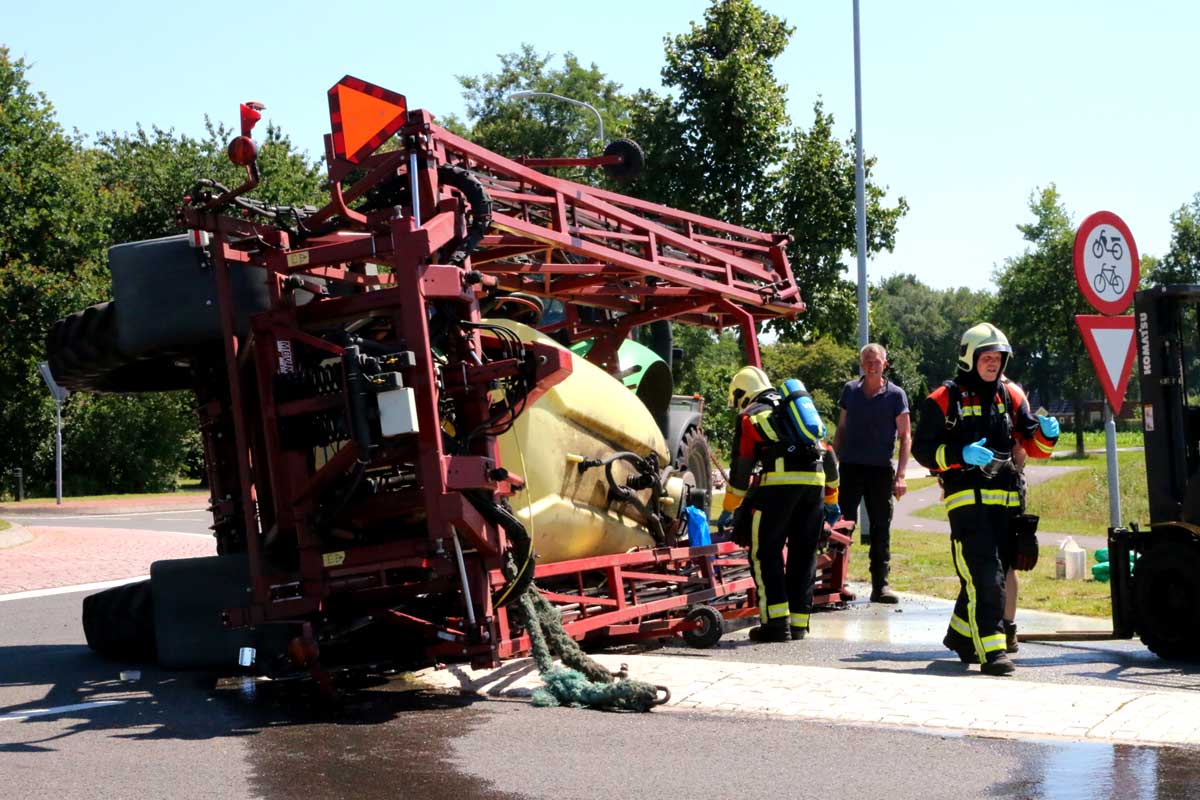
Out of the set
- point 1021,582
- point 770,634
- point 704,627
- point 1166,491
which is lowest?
point 1021,582

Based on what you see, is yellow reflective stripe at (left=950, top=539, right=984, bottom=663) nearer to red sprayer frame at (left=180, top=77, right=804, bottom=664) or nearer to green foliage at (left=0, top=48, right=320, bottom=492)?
red sprayer frame at (left=180, top=77, right=804, bottom=664)

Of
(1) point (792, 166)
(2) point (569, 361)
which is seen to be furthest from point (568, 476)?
(1) point (792, 166)

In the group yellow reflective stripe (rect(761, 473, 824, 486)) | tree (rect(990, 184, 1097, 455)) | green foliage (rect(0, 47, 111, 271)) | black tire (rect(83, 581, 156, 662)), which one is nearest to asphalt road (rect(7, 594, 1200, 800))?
black tire (rect(83, 581, 156, 662))

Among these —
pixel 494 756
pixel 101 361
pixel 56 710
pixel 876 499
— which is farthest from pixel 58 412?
pixel 494 756

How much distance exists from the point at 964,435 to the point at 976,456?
9.8 inches

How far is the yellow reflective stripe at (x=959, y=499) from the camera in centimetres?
748

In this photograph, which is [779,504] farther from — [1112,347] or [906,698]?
[906,698]

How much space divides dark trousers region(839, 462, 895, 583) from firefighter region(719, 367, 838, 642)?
2004mm

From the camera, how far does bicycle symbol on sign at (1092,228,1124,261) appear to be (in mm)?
8539

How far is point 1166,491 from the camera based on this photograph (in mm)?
7836

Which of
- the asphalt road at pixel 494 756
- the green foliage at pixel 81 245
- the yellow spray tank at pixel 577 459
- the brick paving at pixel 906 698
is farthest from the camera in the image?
the green foliage at pixel 81 245

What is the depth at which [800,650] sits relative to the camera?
8.32 meters

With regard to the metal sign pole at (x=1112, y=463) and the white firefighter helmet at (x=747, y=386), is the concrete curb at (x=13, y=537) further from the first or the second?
the metal sign pole at (x=1112, y=463)

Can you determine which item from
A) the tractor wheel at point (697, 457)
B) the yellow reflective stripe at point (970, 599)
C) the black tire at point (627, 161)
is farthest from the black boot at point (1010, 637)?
the black tire at point (627, 161)
